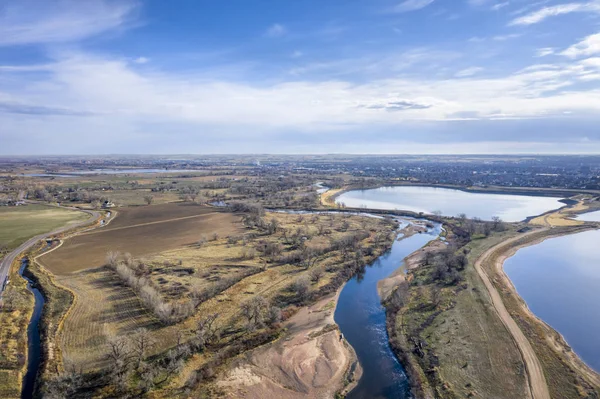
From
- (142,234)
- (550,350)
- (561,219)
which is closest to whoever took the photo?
(550,350)

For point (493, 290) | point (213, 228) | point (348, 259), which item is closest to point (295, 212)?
point (213, 228)

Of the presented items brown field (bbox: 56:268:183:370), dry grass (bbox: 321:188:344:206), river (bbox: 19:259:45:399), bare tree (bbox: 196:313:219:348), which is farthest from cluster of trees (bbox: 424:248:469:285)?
dry grass (bbox: 321:188:344:206)

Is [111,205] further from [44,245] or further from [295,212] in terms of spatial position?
[295,212]

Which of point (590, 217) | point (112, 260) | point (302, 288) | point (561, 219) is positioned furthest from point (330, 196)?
point (302, 288)

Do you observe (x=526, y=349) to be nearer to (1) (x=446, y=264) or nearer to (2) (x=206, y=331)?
(1) (x=446, y=264)

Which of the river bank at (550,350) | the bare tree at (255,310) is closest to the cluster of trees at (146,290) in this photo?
the bare tree at (255,310)

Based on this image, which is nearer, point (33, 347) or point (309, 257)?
point (33, 347)

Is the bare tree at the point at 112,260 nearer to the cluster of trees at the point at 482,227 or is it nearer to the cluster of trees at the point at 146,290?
the cluster of trees at the point at 146,290
